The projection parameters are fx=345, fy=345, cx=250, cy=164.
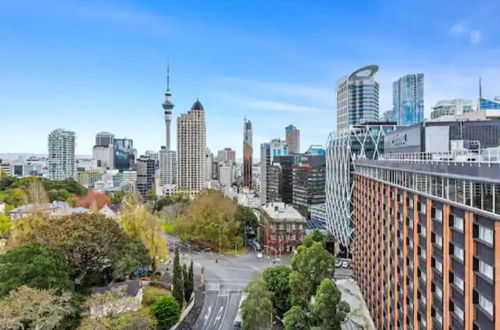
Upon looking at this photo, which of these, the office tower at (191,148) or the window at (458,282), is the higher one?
the office tower at (191,148)

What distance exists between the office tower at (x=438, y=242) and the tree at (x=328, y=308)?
364cm

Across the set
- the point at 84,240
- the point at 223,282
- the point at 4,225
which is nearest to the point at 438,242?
the point at 84,240

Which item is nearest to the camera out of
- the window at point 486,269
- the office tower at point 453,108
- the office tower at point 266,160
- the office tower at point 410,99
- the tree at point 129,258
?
the window at point 486,269

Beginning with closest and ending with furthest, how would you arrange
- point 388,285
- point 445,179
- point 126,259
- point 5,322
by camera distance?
1. point 445,179
2. point 5,322
3. point 388,285
4. point 126,259

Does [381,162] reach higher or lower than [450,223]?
higher

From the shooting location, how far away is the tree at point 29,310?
2098 centimetres

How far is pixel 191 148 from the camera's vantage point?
522ft

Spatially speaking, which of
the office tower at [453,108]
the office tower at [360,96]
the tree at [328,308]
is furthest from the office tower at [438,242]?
the office tower at [360,96]

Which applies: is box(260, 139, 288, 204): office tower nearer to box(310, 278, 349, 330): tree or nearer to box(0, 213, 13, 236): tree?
box(0, 213, 13, 236): tree

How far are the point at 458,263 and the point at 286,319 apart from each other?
16.3 m

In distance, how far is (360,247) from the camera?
39.7 metres

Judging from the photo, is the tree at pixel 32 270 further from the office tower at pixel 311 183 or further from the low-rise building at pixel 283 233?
the office tower at pixel 311 183

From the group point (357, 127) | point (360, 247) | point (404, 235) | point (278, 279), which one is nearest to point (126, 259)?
point (278, 279)

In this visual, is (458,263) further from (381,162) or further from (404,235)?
(381,162)
